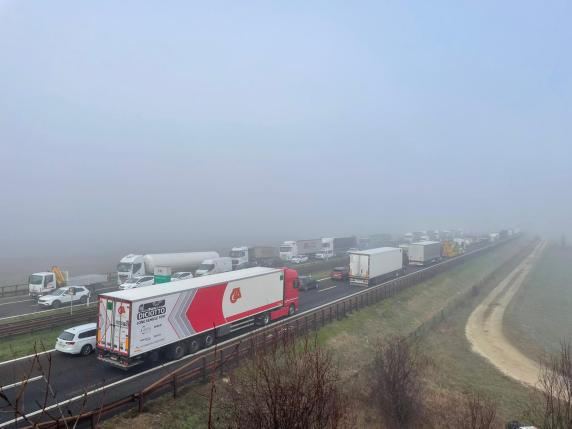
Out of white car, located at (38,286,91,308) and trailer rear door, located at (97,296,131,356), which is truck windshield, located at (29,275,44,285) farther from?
trailer rear door, located at (97,296,131,356)

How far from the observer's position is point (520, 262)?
95750 mm

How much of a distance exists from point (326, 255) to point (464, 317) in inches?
1225

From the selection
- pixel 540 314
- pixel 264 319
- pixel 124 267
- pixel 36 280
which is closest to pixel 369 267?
pixel 264 319

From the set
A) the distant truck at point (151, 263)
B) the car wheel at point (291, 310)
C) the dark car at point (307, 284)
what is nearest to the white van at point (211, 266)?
the distant truck at point (151, 263)

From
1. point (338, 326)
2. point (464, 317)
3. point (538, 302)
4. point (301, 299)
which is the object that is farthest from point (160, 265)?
point (538, 302)

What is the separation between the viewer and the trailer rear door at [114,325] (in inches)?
752

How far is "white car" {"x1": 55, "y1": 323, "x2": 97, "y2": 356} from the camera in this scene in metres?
A: 22.0

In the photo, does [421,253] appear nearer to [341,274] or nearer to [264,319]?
[341,274]

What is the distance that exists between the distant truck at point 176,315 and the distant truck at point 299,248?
39.7m

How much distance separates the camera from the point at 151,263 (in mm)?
47656

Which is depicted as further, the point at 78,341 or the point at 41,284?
the point at 41,284

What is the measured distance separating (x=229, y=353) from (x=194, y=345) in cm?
216

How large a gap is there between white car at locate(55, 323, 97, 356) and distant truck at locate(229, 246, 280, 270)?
36279mm

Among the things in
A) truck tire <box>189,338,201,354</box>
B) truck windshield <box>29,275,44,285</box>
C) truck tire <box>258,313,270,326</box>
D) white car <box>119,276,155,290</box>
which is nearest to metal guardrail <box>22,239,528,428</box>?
truck tire <box>189,338,201,354</box>
